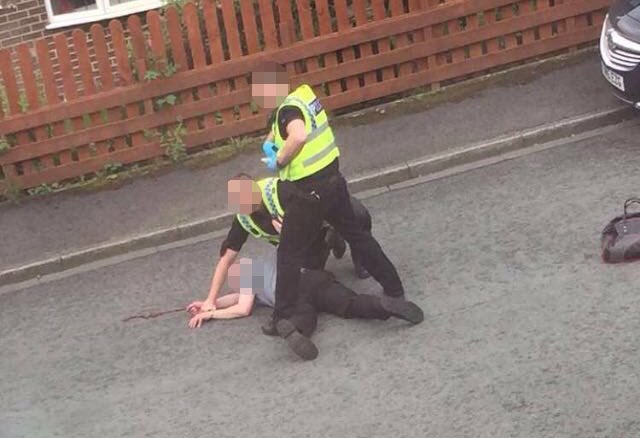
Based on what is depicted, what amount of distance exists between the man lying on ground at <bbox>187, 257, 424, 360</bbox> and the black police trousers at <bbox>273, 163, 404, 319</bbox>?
137 mm

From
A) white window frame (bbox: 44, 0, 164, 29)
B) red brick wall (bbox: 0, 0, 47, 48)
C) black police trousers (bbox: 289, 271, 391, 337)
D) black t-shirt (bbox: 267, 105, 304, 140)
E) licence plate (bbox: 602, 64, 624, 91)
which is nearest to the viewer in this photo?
black t-shirt (bbox: 267, 105, 304, 140)

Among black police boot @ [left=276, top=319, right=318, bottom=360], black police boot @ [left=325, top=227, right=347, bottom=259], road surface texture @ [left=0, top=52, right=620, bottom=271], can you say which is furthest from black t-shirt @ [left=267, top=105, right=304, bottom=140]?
road surface texture @ [left=0, top=52, right=620, bottom=271]

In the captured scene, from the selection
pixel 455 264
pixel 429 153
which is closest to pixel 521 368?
pixel 455 264

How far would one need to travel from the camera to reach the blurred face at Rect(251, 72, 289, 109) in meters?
5.16

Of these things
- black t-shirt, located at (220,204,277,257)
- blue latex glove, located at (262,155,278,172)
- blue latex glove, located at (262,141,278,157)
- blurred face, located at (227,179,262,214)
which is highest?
blue latex glove, located at (262,141,278,157)

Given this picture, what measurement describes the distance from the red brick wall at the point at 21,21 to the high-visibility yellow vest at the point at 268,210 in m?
6.37

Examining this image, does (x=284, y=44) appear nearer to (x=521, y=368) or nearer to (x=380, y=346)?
(x=380, y=346)

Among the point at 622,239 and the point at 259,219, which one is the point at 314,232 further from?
the point at 622,239

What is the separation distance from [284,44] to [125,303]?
3144 mm

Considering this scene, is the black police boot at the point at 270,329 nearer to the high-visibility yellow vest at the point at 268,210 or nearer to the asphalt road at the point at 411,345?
the asphalt road at the point at 411,345

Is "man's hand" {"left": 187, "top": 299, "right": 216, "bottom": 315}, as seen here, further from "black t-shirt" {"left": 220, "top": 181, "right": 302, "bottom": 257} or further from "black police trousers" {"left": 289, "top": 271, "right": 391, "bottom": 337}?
"black police trousers" {"left": 289, "top": 271, "right": 391, "bottom": 337}

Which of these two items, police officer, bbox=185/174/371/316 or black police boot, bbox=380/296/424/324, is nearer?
black police boot, bbox=380/296/424/324

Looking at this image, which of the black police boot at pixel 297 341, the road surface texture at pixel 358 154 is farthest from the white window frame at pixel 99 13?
the black police boot at pixel 297 341

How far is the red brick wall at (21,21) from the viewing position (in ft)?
35.4
